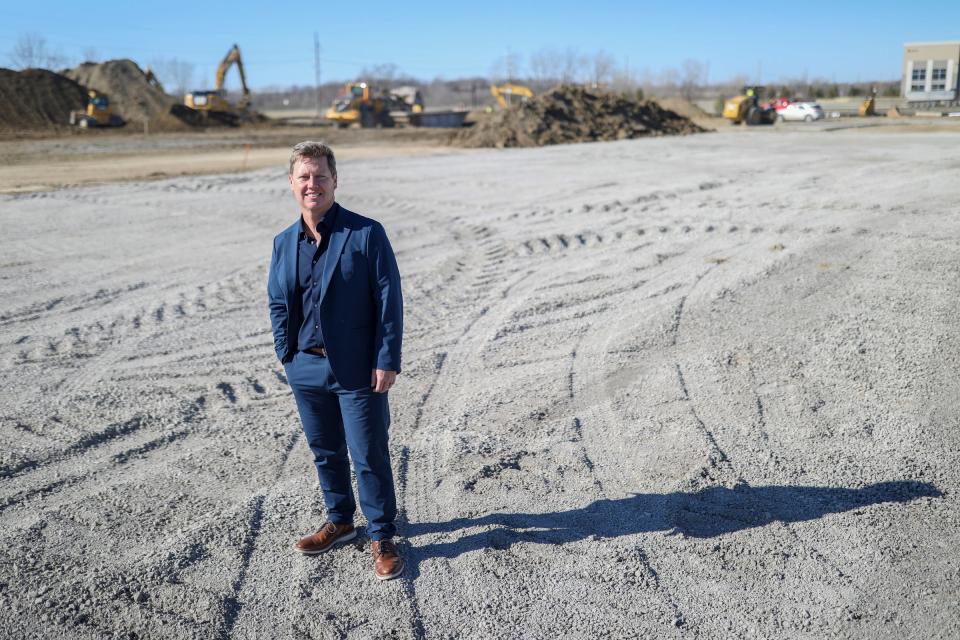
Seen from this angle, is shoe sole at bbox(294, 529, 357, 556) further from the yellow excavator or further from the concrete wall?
the concrete wall

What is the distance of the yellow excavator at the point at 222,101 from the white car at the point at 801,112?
30806 millimetres

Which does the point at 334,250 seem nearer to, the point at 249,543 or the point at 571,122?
the point at 249,543

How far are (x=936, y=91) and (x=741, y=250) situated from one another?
2103 inches

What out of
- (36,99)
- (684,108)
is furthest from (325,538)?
(36,99)

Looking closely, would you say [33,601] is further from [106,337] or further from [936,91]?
[936,91]

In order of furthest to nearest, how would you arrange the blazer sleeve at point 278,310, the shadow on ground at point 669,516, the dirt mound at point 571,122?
1. the dirt mound at point 571,122
2. the shadow on ground at point 669,516
3. the blazer sleeve at point 278,310

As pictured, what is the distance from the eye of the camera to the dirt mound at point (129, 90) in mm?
45094

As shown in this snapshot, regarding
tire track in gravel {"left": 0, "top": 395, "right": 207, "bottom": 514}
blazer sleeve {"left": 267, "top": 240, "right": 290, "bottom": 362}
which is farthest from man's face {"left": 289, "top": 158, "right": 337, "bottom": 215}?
tire track in gravel {"left": 0, "top": 395, "right": 207, "bottom": 514}

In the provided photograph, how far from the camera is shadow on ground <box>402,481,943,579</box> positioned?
4172 mm

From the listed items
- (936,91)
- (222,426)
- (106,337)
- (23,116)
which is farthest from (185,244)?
(936,91)

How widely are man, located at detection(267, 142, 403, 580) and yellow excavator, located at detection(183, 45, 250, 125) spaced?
43.9 m

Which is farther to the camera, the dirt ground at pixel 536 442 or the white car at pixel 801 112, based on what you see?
the white car at pixel 801 112

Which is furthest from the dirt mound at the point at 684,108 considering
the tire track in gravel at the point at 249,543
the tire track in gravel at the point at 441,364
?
the tire track in gravel at the point at 249,543

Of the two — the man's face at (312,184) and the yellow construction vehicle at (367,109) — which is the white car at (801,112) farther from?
the man's face at (312,184)
